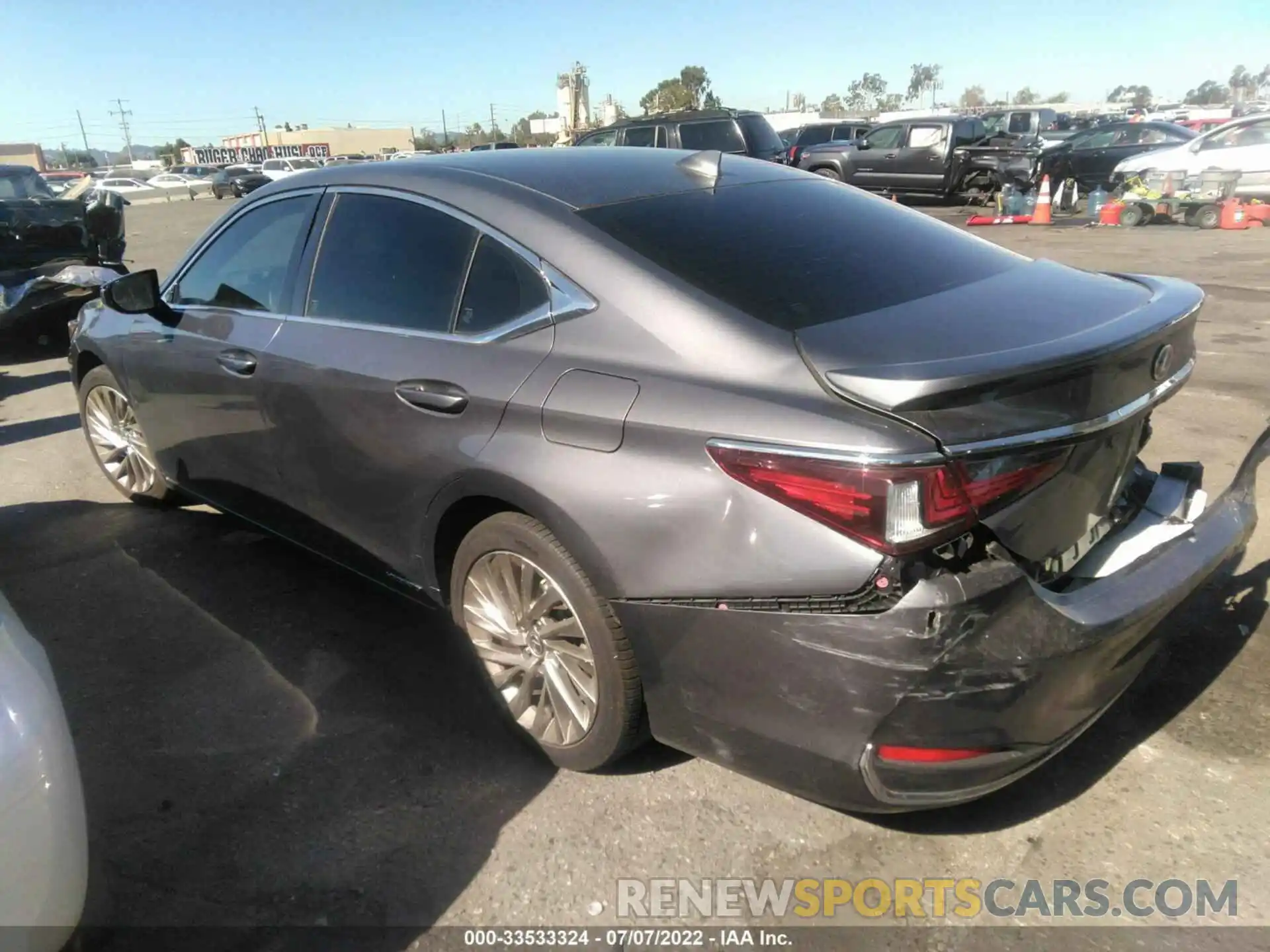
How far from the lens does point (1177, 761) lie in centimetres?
270

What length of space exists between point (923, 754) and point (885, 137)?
67.7 ft

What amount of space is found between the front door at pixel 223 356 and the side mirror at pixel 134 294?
110mm

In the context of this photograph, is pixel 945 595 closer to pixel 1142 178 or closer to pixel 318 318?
pixel 318 318

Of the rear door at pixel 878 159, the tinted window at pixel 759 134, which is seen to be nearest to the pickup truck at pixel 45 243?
the tinted window at pixel 759 134

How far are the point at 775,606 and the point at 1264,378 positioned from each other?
580 cm

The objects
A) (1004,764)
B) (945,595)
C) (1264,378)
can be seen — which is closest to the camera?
(945,595)

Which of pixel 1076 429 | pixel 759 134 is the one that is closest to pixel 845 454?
pixel 1076 429

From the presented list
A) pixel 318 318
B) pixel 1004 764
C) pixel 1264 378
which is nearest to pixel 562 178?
pixel 318 318

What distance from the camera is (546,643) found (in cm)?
266

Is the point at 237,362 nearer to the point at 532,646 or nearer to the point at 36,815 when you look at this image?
the point at 532,646

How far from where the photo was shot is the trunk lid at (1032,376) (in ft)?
6.50

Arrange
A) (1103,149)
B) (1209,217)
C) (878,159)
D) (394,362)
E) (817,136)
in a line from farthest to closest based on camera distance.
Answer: (817,136) → (878,159) → (1103,149) → (1209,217) → (394,362)

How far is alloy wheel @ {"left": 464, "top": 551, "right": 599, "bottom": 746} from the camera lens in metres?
2.58

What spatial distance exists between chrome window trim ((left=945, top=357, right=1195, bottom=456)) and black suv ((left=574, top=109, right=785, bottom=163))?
1353 cm
